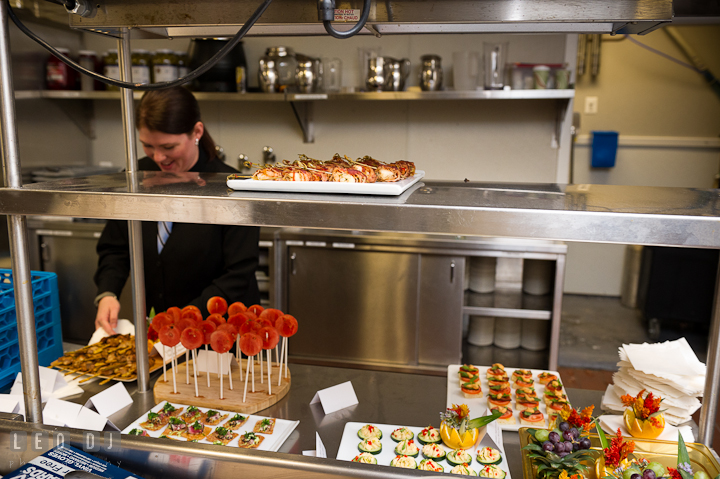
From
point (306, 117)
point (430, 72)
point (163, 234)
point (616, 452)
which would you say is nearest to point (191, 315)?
point (163, 234)

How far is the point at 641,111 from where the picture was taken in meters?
4.69

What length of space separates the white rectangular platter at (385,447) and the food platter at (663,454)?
85 millimetres

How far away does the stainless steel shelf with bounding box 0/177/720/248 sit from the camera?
762 millimetres

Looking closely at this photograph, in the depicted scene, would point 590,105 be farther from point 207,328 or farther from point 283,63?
point 207,328

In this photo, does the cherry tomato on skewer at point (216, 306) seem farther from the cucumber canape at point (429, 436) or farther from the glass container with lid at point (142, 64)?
the glass container with lid at point (142, 64)

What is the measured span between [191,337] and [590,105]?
450 centimetres

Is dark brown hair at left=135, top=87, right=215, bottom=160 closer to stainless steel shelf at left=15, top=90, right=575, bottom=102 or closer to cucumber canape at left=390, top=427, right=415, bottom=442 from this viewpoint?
stainless steel shelf at left=15, top=90, right=575, bottom=102

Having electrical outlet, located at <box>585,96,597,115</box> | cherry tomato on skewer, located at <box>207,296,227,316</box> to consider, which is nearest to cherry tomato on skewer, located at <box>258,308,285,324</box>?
cherry tomato on skewer, located at <box>207,296,227,316</box>

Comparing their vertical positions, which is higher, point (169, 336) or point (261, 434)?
point (169, 336)

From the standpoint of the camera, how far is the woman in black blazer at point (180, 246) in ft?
6.56

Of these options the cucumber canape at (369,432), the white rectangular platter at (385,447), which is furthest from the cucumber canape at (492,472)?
the cucumber canape at (369,432)

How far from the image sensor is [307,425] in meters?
1.26

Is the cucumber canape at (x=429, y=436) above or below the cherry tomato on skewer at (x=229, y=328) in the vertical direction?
below

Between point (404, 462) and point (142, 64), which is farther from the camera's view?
point (142, 64)
